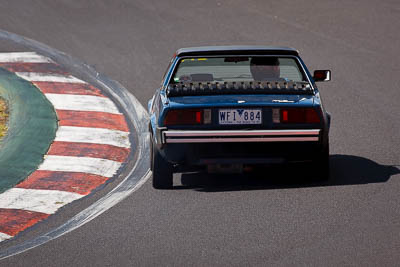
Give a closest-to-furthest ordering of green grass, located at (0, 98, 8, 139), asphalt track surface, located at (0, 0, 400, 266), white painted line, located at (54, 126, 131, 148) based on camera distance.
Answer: asphalt track surface, located at (0, 0, 400, 266)
white painted line, located at (54, 126, 131, 148)
green grass, located at (0, 98, 8, 139)

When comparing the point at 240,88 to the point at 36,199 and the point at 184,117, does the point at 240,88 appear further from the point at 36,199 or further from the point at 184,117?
the point at 36,199

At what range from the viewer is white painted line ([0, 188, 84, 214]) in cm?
916

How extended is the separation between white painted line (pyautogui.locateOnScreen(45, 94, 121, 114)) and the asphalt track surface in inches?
24.7

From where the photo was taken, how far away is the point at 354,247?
719 cm

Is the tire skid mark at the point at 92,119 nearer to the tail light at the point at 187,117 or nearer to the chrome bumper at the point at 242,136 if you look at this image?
the tail light at the point at 187,117

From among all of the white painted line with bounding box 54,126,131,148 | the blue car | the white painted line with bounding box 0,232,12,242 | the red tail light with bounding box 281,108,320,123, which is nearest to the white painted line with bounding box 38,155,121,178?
the white painted line with bounding box 54,126,131,148

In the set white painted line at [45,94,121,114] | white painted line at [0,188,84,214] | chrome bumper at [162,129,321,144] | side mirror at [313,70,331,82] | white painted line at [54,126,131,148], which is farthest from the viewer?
white painted line at [45,94,121,114]

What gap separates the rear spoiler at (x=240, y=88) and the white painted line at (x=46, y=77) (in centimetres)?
629

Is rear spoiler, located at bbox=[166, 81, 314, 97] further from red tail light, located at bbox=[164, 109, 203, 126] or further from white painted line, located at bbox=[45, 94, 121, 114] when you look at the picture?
white painted line, located at bbox=[45, 94, 121, 114]

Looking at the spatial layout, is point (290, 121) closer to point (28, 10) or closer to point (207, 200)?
point (207, 200)

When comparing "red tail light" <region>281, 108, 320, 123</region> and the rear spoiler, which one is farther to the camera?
the rear spoiler

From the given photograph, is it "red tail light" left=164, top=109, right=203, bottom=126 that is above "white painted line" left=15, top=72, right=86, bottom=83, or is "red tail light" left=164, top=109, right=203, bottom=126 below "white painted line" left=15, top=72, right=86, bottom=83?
above

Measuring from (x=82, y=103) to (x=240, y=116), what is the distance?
541cm

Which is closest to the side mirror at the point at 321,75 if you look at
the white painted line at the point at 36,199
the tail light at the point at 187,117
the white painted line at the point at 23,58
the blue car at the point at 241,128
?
the blue car at the point at 241,128
